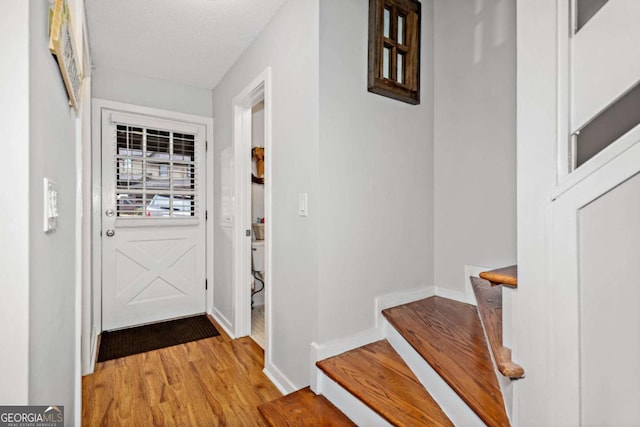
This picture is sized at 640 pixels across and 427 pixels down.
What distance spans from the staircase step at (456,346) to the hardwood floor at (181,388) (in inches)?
38.6

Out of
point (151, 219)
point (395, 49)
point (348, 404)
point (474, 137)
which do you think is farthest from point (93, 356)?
point (474, 137)

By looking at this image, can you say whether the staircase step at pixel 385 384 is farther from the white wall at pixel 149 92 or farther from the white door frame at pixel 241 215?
the white wall at pixel 149 92

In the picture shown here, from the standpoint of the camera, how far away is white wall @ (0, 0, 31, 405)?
0.58 m

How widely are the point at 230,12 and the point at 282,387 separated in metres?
2.55

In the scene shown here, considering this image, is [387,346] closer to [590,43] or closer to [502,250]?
[502,250]

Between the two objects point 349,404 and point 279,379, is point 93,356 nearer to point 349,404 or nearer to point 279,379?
point 279,379

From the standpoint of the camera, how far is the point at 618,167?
30.1 inches

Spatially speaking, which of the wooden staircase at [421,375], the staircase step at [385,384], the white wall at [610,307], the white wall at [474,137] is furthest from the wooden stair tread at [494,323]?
the staircase step at [385,384]

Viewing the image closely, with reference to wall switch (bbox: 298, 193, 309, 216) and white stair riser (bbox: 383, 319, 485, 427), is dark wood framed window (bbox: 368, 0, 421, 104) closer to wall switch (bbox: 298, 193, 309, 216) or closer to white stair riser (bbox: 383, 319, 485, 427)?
wall switch (bbox: 298, 193, 309, 216)

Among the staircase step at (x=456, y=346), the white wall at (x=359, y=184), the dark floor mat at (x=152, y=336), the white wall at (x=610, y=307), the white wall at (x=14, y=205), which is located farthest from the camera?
the dark floor mat at (x=152, y=336)

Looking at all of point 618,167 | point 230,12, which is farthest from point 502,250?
point 230,12

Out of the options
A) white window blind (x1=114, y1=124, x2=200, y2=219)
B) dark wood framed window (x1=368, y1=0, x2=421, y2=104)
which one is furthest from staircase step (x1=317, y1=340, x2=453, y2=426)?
white window blind (x1=114, y1=124, x2=200, y2=219)

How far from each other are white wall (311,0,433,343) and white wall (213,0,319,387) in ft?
0.21

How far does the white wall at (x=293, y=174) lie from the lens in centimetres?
171
